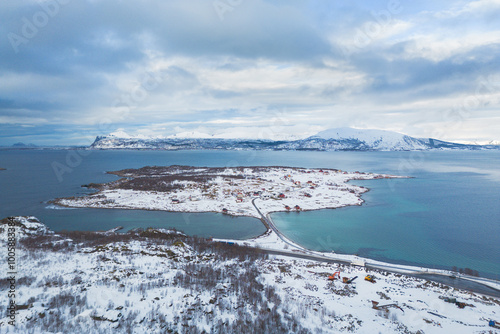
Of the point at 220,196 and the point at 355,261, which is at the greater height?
the point at 220,196

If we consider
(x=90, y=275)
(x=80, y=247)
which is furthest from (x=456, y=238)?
(x=80, y=247)

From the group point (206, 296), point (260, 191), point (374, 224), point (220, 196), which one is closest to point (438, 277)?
point (374, 224)

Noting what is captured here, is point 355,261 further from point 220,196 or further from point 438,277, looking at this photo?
point 220,196

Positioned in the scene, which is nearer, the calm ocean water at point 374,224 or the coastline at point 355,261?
the coastline at point 355,261

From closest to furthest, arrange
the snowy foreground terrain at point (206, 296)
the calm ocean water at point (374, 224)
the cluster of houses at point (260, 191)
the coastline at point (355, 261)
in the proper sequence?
the snowy foreground terrain at point (206, 296) < the coastline at point (355, 261) < the calm ocean water at point (374, 224) < the cluster of houses at point (260, 191)

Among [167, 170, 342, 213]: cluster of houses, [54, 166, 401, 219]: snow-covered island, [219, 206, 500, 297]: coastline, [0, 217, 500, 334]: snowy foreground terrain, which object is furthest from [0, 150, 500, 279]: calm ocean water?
[0, 217, 500, 334]: snowy foreground terrain

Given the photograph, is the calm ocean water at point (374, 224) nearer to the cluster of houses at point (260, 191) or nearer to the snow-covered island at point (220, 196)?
the snow-covered island at point (220, 196)

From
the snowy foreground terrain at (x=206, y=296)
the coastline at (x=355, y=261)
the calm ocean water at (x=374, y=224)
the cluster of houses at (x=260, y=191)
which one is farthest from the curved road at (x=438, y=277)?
the cluster of houses at (x=260, y=191)

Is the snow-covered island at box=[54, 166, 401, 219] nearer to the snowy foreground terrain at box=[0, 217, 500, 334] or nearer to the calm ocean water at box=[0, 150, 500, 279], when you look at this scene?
the calm ocean water at box=[0, 150, 500, 279]

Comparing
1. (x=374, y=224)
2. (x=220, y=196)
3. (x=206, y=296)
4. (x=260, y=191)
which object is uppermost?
(x=206, y=296)
